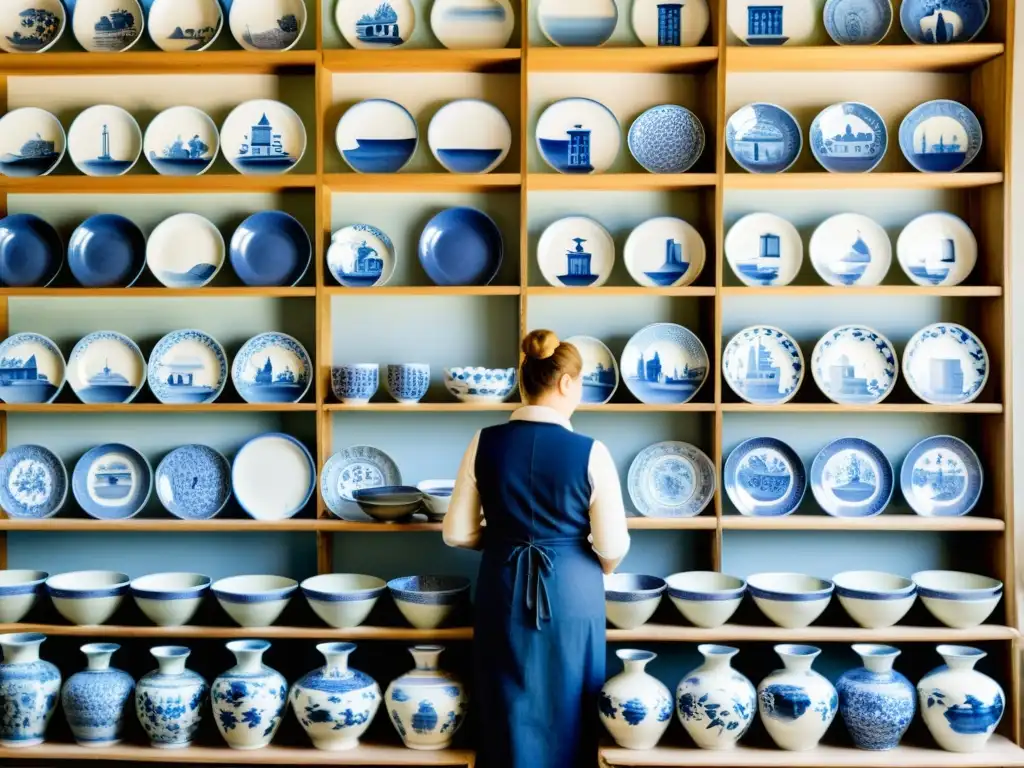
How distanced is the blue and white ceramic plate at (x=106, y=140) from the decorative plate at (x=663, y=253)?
5.86ft

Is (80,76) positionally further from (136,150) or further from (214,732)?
(214,732)

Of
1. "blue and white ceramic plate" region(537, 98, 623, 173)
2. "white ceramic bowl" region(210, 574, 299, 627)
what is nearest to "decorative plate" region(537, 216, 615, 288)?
"blue and white ceramic plate" region(537, 98, 623, 173)

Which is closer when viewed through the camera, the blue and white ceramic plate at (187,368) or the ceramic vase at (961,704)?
the ceramic vase at (961,704)

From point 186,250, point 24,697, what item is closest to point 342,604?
point 24,697

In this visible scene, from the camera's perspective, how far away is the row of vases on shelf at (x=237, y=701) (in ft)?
9.47

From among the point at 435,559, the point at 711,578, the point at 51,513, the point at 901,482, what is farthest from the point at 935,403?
the point at 51,513

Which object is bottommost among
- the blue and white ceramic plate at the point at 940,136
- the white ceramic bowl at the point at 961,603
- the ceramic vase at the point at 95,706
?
the ceramic vase at the point at 95,706

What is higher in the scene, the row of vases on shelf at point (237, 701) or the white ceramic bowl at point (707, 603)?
the white ceramic bowl at point (707, 603)

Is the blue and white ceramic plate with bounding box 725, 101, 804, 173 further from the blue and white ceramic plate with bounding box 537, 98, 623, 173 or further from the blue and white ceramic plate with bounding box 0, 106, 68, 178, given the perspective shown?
the blue and white ceramic plate with bounding box 0, 106, 68, 178

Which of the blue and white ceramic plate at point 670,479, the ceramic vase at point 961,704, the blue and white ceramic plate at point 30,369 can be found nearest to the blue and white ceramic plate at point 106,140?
the blue and white ceramic plate at point 30,369

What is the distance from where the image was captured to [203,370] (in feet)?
11.0

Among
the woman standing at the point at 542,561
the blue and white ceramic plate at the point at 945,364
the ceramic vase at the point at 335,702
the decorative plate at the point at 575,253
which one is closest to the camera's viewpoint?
the woman standing at the point at 542,561

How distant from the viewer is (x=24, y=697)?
295 centimetres

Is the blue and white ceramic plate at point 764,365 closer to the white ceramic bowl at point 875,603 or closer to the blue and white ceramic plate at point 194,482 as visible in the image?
the white ceramic bowl at point 875,603
